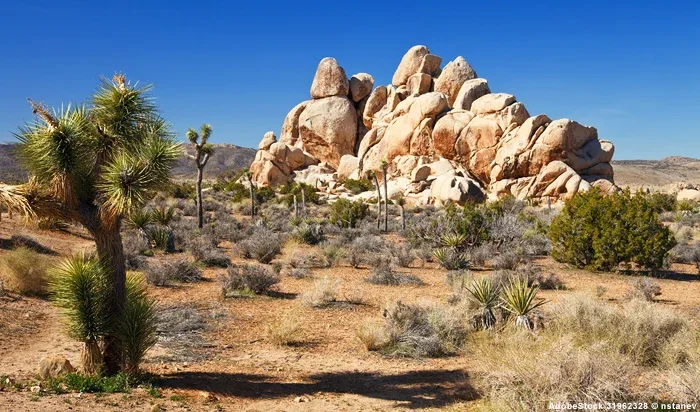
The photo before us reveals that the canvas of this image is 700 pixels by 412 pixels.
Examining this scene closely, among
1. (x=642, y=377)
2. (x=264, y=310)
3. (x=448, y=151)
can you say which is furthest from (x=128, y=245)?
(x=448, y=151)

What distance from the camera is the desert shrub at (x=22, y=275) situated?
11125 millimetres

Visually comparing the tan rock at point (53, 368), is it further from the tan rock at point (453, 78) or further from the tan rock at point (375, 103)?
the tan rock at point (375, 103)

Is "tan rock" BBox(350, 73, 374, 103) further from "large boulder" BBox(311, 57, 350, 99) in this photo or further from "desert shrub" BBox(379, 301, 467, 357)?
"desert shrub" BBox(379, 301, 467, 357)

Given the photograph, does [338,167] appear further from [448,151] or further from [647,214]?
[647,214]

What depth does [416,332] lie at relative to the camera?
8680 millimetres

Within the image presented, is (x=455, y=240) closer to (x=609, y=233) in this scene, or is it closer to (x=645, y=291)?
(x=609, y=233)

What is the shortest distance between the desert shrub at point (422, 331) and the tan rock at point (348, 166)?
41.2 metres

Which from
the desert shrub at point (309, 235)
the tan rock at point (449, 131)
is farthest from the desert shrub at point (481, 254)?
the tan rock at point (449, 131)

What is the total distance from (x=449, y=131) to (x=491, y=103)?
4181 mm

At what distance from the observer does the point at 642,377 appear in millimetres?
6422

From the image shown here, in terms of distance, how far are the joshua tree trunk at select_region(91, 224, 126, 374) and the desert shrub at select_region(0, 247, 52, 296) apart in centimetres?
577

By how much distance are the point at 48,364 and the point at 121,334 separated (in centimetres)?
111

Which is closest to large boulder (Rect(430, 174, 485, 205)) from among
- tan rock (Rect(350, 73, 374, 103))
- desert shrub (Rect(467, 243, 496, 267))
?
tan rock (Rect(350, 73, 374, 103))

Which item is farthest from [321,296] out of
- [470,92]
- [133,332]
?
[470,92]
